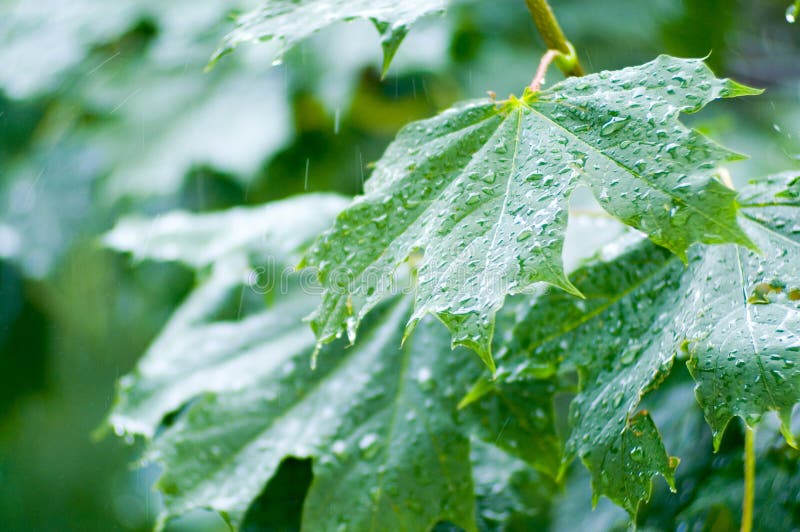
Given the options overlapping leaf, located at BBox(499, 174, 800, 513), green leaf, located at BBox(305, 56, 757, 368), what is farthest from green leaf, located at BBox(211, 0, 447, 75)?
overlapping leaf, located at BBox(499, 174, 800, 513)

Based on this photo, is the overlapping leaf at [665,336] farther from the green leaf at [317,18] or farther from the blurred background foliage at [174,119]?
the blurred background foliage at [174,119]

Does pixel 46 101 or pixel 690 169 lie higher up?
pixel 690 169

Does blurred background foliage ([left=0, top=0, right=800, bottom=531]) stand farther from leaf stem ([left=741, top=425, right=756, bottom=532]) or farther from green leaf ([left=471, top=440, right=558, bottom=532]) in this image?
leaf stem ([left=741, top=425, right=756, bottom=532])

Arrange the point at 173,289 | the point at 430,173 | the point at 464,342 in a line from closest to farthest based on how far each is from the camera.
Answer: the point at 464,342 < the point at 430,173 < the point at 173,289

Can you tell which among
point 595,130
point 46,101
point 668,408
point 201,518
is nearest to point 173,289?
point 201,518

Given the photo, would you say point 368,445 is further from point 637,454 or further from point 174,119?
point 174,119

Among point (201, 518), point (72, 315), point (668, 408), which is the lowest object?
point (201, 518)

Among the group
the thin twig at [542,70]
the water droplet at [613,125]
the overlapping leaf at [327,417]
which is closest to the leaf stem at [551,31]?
the thin twig at [542,70]

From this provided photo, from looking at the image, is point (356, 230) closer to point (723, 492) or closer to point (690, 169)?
point (690, 169)
